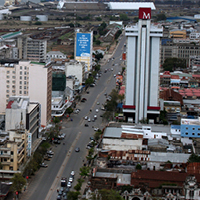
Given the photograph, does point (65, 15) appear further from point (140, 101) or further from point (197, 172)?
point (197, 172)

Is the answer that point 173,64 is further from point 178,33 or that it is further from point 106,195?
point 106,195

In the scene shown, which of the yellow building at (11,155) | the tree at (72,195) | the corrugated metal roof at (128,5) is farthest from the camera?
the corrugated metal roof at (128,5)

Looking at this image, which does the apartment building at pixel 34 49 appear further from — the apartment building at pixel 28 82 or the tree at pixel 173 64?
the apartment building at pixel 28 82

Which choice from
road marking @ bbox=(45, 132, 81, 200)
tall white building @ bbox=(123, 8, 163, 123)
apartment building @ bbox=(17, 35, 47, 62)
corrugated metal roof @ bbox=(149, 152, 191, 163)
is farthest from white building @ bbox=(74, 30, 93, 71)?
corrugated metal roof @ bbox=(149, 152, 191, 163)

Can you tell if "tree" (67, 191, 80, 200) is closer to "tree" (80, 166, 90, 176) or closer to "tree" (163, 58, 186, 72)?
"tree" (80, 166, 90, 176)

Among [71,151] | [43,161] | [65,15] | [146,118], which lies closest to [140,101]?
[146,118]

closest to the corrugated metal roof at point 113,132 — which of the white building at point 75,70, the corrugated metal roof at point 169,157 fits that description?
the corrugated metal roof at point 169,157
